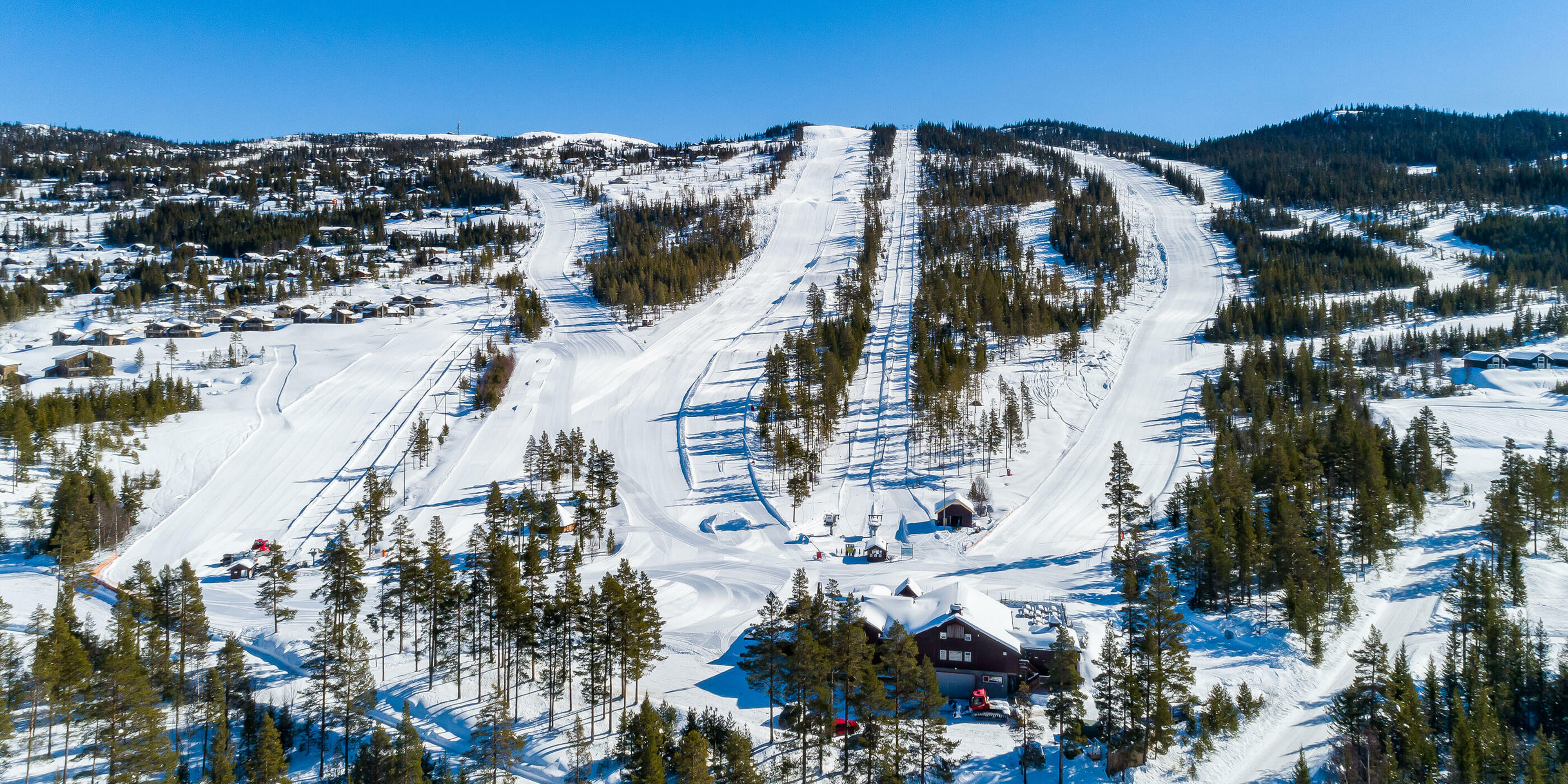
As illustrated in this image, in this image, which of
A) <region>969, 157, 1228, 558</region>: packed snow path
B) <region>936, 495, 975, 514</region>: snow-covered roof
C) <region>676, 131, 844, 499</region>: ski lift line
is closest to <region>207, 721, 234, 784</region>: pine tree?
<region>676, 131, 844, 499</region>: ski lift line

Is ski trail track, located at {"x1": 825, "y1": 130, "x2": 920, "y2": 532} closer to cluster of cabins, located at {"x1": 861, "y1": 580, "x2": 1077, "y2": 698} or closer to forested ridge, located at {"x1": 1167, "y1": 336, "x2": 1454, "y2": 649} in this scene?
cluster of cabins, located at {"x1": 861, "y1": 580, "x2": 1077, "y2": 698}

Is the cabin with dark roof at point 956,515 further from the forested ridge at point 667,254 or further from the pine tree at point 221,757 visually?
the forested ridge at point 667,254

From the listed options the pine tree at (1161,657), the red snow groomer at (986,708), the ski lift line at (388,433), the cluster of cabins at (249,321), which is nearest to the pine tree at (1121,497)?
the red snow groomer at (986,708)

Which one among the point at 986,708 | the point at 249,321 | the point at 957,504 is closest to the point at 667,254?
the point at 249,321

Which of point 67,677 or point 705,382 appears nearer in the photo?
point 67,677

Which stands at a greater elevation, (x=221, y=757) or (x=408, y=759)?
(x=408, y=759)

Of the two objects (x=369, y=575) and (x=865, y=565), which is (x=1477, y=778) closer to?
(x=865, y=565)

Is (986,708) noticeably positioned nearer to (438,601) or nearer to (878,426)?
(438,601)
